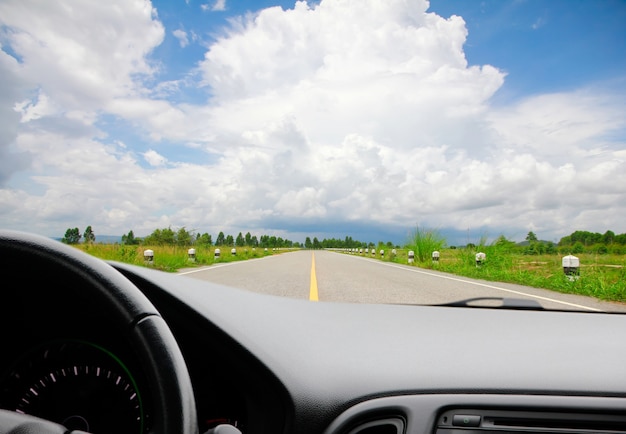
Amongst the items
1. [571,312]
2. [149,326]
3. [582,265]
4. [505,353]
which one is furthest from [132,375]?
[582,265]

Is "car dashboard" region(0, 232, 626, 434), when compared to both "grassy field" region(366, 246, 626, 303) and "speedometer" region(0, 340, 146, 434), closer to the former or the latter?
"speedometer" region(0, 340, 146, 434)

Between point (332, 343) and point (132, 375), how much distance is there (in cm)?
78

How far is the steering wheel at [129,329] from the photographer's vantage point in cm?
123

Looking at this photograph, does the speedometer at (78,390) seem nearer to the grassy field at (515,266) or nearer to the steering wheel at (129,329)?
the steering wheel at (129,329)

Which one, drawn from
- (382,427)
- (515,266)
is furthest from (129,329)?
(515,266)

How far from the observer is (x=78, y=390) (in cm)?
151

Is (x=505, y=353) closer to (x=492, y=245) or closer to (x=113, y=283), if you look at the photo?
(x=113, y=283)

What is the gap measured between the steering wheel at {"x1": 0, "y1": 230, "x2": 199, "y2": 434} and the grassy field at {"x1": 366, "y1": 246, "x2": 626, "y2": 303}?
1002 centimetres

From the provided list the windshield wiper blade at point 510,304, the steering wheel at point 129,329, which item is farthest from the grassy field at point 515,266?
the steering wheel at point 129,329

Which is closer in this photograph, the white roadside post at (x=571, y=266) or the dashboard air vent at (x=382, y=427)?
the dashboard air vent at (x=382, y=427)

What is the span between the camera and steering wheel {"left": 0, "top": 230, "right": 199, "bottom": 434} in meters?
1.23

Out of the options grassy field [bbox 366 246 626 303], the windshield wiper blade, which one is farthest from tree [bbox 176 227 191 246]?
the windshield wiper blade

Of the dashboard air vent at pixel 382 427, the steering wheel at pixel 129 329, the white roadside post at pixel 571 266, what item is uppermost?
the white roadside post at pixel 571 266

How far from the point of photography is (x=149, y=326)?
131 cm
